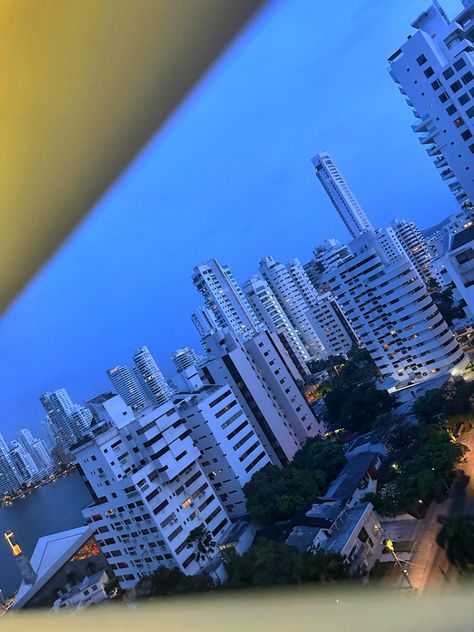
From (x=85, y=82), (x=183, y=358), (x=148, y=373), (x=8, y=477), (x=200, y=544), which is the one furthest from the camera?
(x=8, y=477)

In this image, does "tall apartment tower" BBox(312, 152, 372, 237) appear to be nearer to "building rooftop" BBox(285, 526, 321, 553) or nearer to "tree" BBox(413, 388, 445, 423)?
"tree" BBox(413, 388, 445, 423)

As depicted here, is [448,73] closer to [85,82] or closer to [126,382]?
[85,82]

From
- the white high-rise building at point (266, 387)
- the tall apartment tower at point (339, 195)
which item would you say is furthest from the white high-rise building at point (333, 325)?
the tall apartment tower at point (339, 195)

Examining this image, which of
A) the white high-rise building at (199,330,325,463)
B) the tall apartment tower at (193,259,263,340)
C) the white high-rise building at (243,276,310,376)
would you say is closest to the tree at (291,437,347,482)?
the white high-rise building at (199,330,325,463)

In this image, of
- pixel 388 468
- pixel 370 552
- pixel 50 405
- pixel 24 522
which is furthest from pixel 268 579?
pixel 50 405

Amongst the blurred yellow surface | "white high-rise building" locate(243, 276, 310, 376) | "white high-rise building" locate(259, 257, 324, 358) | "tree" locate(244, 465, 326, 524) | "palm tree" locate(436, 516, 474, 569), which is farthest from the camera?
"white high-rise building" locate(259, 257, 324, 358)

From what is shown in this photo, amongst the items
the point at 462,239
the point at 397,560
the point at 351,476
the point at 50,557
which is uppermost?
the point at 462,239

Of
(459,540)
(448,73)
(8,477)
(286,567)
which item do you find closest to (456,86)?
(448,73)
